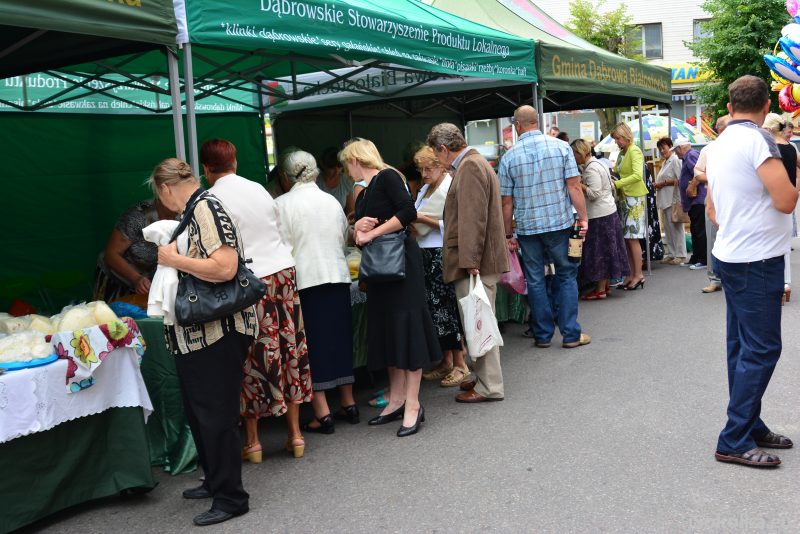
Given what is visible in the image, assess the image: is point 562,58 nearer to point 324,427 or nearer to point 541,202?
point 541,202

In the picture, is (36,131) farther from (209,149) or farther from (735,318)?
(735,318)

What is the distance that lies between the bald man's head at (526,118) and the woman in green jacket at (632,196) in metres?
3.55

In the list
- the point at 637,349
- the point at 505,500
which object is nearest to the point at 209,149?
the point at 505,500

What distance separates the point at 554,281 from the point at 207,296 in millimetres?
4126

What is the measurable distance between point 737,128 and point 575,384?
7.91ft

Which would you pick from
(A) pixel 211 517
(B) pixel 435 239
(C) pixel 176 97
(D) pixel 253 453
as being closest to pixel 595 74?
(B) pixel 435 239

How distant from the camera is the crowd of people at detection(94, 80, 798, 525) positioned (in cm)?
374

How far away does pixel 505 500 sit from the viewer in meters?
3.89

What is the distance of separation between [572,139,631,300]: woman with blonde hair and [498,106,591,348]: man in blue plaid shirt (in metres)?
2.15

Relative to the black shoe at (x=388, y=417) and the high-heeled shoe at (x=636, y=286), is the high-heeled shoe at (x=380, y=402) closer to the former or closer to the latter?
the black shoe at (x=388, y=417)

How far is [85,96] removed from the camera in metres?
7.27

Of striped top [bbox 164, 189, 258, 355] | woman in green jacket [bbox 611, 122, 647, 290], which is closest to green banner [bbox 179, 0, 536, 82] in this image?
striped top [bbox 164, 189, 258, 355]

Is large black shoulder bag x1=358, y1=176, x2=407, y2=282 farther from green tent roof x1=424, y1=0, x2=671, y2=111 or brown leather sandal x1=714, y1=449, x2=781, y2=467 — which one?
green tent roof x1=424, y1=0, x2=671, y2=111

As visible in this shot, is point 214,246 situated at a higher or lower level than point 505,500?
higher
